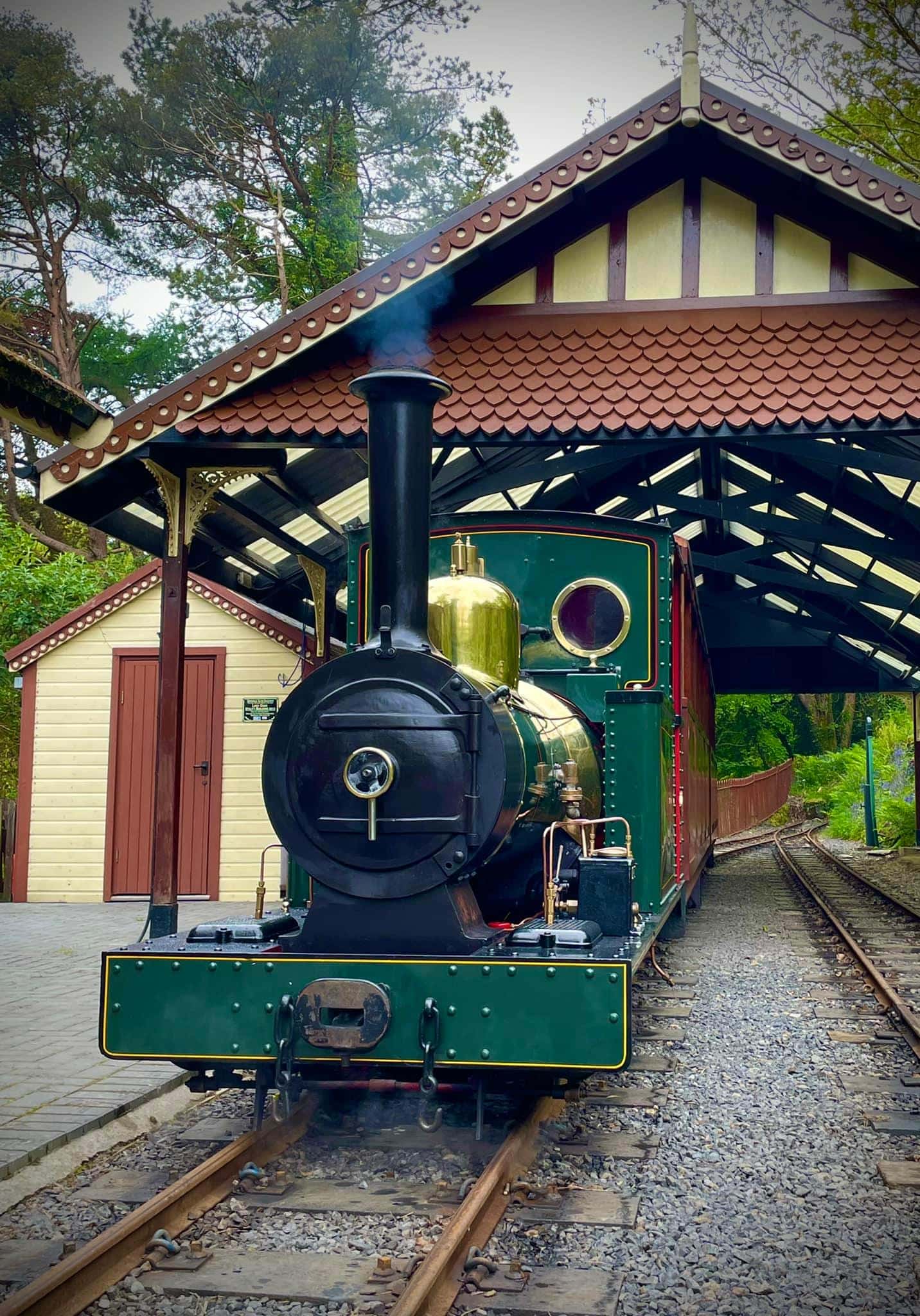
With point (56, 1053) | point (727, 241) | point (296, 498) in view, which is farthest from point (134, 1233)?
point (727, 241)

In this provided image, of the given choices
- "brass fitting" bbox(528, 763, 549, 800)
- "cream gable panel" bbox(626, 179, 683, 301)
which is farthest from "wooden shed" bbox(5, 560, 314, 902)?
"brass fitting" bbox(528, 763, 549, 800)

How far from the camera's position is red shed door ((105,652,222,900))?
13.0 metres

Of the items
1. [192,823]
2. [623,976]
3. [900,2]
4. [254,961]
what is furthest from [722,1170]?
[900,2]

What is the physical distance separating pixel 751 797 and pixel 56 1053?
31453mm

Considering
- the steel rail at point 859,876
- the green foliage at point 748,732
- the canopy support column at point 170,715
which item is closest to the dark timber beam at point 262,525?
the canopy support column at point 170,715

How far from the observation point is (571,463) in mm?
9836

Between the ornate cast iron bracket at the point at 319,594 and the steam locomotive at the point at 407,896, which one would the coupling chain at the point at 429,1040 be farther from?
the ornate cast iron bracket at the point at 319,594

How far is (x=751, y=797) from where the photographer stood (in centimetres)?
3575

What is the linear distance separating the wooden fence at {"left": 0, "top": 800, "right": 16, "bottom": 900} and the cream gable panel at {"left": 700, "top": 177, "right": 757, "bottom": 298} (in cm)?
1053

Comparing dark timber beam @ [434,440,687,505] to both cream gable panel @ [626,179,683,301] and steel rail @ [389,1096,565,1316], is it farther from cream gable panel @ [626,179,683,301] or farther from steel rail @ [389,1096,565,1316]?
steel rail @ [389,1096,565,1316]

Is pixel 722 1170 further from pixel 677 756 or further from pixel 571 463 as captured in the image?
pixel 571 463

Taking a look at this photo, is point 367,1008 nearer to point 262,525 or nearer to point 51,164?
point 262,525

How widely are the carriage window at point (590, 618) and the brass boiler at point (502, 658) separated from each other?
2.13 ft

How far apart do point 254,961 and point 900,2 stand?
21574 millimetres
